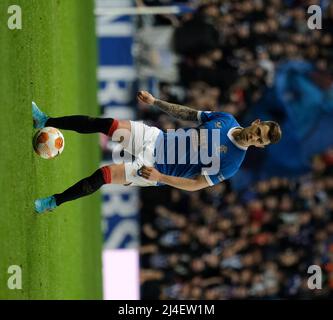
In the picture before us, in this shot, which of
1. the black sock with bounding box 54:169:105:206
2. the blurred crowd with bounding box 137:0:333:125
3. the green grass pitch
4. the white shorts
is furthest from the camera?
the blurred crowd with bounding box 137:0:333:125

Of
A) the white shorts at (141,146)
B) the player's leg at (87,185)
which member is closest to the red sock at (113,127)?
the white shorts at (141,146)

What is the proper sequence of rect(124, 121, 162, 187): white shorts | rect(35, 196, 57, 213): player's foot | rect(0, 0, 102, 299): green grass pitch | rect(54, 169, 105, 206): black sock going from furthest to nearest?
rect(124, 121, 162, 187): white shorts → rect(35, 196, 57, 213): player's foot → rect(54, 169, 105, 206): black sock → rect(0, 0, 102, 299): green grass pitch

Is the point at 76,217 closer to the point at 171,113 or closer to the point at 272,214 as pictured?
the point at 171,113

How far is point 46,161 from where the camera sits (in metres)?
8.81

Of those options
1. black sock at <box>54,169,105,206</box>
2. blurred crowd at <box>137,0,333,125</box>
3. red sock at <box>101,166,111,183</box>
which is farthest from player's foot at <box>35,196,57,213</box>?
blurred crowd at <box>137,0,333,125</box>

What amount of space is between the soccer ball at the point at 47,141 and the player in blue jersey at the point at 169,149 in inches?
6.2

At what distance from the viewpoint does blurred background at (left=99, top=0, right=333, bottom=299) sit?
1480 centimetres

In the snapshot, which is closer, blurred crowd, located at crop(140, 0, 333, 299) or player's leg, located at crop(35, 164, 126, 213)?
player's leg, located at crop(35, 164, 126, 213)

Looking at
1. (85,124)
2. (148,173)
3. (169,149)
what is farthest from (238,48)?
(148,173)

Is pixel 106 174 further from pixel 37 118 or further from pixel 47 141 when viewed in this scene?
pixel 37 118

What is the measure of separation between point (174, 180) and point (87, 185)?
3.18ft

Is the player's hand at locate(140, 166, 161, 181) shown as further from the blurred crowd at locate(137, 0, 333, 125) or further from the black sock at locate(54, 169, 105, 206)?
the blurred crowd at locate(137, 0, 333, 125)

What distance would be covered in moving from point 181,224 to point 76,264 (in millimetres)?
Answer: 4587

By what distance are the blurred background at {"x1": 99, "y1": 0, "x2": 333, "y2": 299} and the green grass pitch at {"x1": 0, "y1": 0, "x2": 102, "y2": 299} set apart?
1191mm
